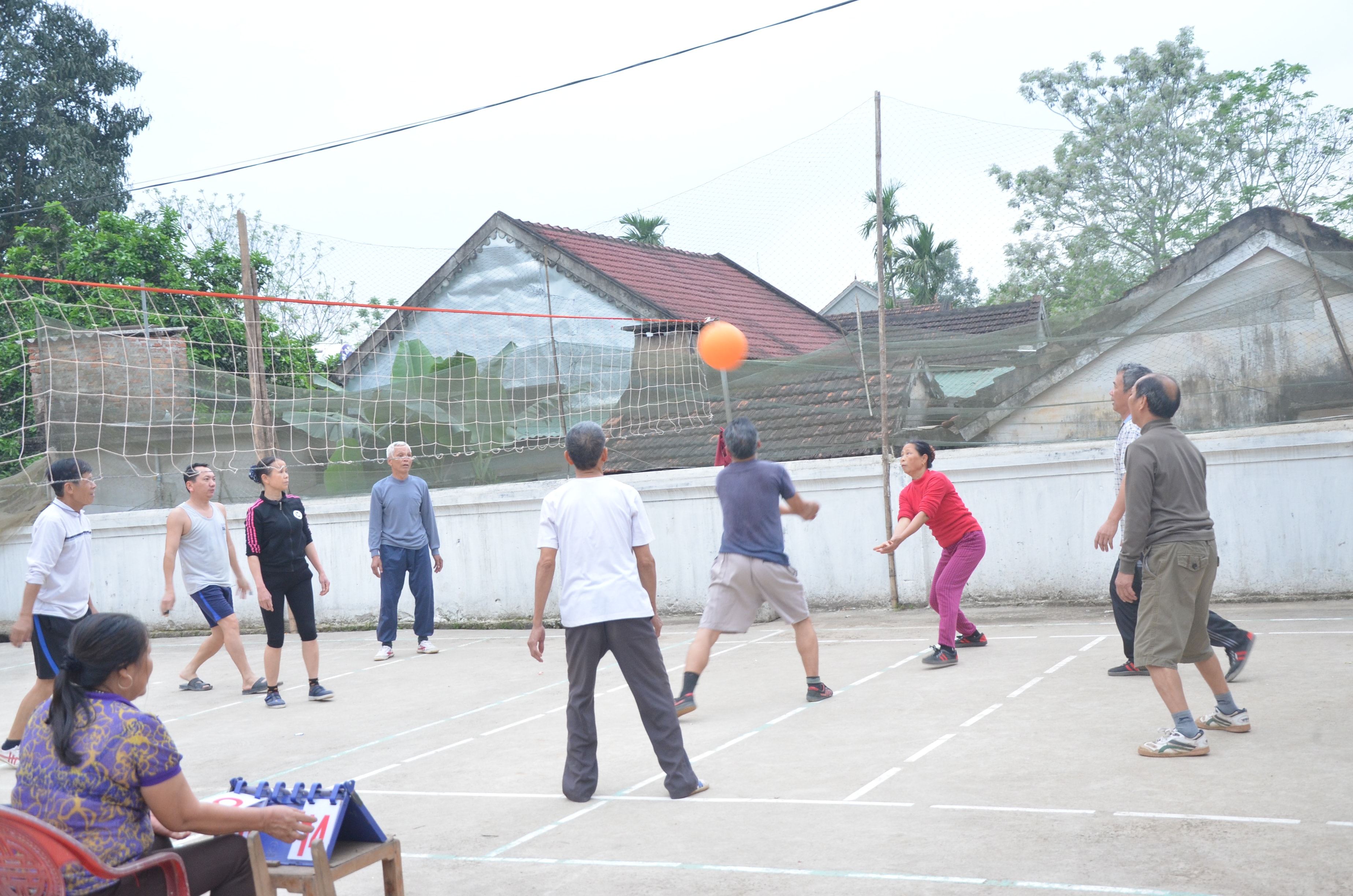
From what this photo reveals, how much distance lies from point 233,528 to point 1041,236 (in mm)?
14129

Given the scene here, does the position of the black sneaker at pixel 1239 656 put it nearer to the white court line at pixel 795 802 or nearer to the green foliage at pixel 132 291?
the white court line at pixel 795 802

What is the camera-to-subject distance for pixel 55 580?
6.80 meters

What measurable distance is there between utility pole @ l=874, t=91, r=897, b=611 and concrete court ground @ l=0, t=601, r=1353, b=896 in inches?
57.3

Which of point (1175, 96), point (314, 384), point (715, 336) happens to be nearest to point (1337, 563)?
point (715, 336)

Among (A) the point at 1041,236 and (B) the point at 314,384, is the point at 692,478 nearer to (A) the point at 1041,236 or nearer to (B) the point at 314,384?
(B) the point at 314,384

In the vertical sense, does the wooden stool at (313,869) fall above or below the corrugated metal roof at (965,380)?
below

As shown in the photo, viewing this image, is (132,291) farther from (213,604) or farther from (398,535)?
(213,604)

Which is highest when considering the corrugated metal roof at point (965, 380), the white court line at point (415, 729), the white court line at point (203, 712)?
the corrugated metal roof at point (965, 380)

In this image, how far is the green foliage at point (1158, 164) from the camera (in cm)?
1566

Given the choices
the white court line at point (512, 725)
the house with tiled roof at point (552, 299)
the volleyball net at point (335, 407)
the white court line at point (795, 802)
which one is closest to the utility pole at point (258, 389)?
the volleyball net at point (335, 407)

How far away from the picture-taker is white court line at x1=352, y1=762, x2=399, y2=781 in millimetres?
5961

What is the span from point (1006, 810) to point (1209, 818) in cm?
74

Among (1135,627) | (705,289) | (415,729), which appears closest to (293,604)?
(415,729)

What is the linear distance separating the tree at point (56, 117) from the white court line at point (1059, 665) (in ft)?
84.7
